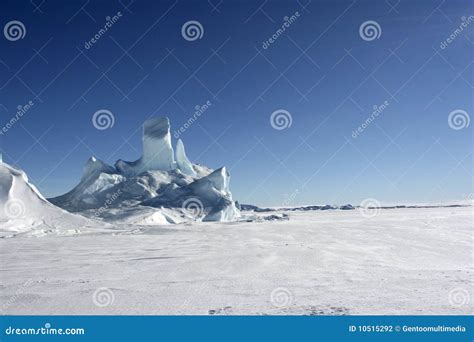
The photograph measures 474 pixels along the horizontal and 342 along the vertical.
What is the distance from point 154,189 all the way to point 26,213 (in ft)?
55.8

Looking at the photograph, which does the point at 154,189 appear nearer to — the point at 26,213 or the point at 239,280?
the point at 26,213

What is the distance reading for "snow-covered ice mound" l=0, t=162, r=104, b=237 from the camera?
15.2 metres

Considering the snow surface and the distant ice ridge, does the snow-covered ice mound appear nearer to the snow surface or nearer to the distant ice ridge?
the distant ice ridge

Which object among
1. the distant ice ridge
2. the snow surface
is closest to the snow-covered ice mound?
the distant ice ridge

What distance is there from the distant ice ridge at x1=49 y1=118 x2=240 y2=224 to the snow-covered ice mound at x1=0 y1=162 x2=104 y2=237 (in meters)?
5.40

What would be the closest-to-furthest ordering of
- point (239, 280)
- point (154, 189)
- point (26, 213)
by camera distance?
point (239, 280) < point (26, 213) < point (154, 189)

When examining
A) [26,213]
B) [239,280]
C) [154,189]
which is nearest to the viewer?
[239,280]

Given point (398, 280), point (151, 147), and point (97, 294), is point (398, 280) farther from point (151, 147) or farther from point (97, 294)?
point (151, 147)

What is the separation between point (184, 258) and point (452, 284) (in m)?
5.23

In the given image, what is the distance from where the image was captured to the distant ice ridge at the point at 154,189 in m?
27.2

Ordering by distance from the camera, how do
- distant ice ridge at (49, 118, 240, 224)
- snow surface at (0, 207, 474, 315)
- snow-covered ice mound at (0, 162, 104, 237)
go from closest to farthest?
1. snow surface at (0, 207, 474, 315)
2. snow-covered ice mound at (0, 162, 104, 237)
3. distant ice ridge at (49, 118, 240, 224)

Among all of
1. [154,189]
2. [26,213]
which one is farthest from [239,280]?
[154,189]

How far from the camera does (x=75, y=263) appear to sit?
25.9ft

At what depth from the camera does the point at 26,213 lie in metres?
16.2
